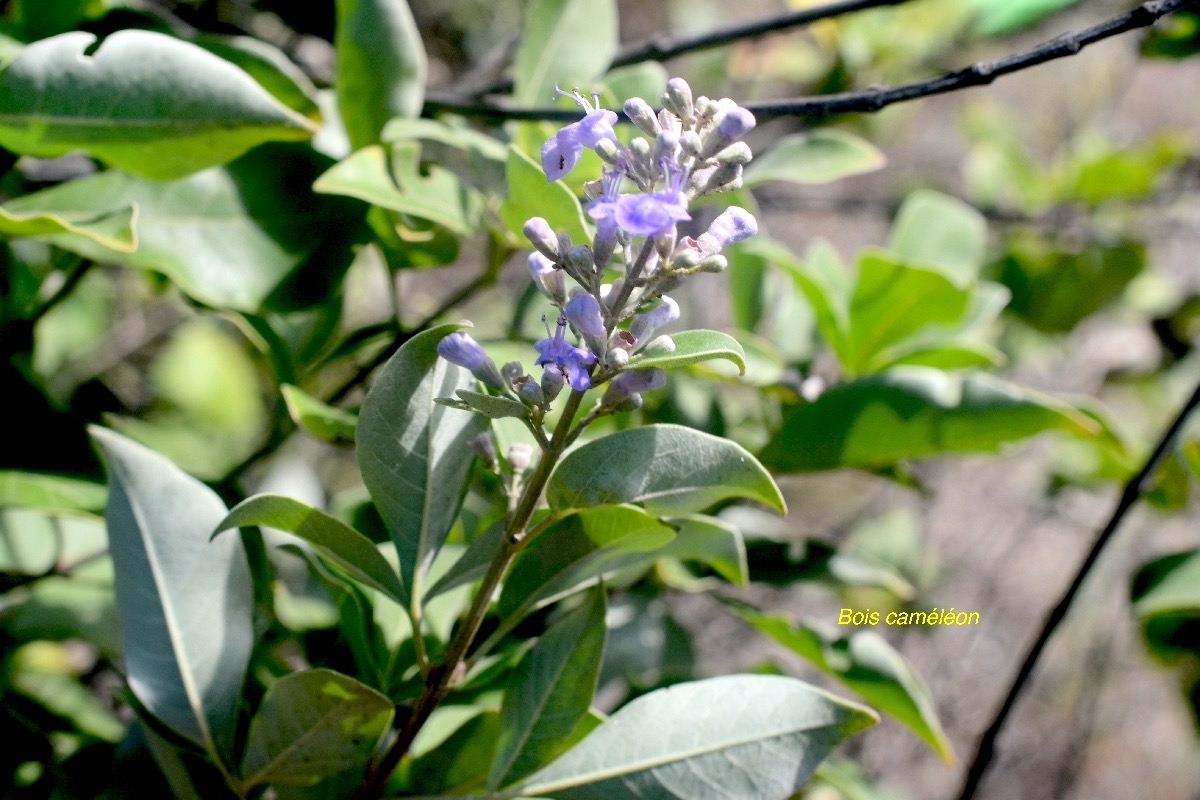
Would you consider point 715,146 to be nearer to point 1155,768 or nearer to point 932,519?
point 932,519

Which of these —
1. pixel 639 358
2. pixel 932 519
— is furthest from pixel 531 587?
pixel 932 519

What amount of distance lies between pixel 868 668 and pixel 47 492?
0.99m

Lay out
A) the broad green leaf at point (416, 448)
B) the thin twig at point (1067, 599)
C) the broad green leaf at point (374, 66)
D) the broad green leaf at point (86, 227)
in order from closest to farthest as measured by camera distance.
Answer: the broad green leaf at point (416, 448), the broad green leaf at point (86, 227), the broad green leaf at point (374, 66), the thin twig at point (1067, 599)

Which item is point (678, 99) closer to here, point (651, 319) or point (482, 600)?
point (651, 319)

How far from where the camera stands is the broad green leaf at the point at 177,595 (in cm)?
91

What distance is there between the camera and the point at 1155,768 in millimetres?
4020

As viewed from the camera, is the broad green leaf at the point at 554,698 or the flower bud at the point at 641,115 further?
the broad green leaf at the point at 554,698

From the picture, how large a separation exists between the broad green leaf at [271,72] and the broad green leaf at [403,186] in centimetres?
11

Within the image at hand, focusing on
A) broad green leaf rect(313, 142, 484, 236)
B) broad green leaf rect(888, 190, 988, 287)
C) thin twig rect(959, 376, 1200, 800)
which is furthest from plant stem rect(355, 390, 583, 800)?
broad green leaf rect(888, 190, 988, 287)

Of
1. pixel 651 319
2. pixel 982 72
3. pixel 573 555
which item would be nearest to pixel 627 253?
pixel 651 319

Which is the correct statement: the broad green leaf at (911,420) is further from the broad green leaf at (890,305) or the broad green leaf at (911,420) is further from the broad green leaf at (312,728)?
the broad green leaf at (312,728)

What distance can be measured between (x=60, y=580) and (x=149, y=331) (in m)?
2.28

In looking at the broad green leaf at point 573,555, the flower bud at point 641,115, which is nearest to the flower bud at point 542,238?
the flower bud at point 641,115

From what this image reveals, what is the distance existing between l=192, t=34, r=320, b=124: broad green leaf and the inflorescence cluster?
0.51m
